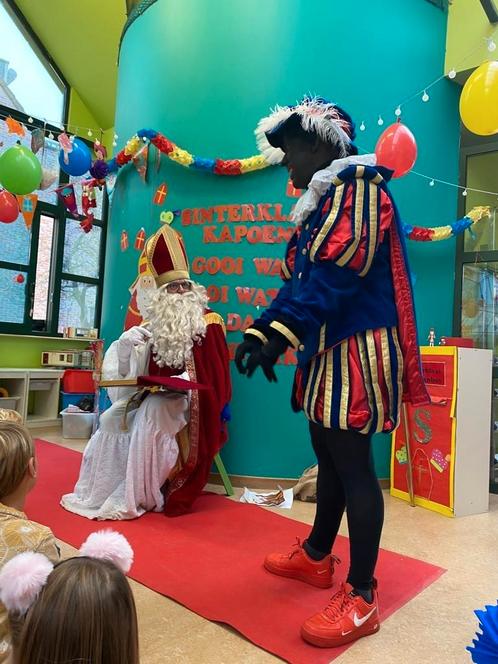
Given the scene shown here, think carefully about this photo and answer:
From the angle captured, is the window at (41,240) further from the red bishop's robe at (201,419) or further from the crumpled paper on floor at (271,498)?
the crumpled paper on floor at (271,498)

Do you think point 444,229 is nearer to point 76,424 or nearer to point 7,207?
point 7,207

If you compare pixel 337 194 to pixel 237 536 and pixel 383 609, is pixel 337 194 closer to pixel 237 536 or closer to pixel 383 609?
pixel 383 609

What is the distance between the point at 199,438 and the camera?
286cm

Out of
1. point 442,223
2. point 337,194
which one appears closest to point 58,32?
point 442,223

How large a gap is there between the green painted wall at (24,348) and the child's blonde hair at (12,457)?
462 centimetres

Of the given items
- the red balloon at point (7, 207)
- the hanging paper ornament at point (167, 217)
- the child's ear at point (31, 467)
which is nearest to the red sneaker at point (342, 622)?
the child's ear at point (31, 467)

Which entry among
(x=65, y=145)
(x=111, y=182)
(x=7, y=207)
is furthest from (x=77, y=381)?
(x=65, y=145)

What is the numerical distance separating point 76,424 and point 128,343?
2593 mm

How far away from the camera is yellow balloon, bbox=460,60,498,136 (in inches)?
104

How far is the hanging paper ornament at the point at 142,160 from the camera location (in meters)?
3.84

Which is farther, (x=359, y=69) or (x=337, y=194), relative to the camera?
(x=359, y=69)

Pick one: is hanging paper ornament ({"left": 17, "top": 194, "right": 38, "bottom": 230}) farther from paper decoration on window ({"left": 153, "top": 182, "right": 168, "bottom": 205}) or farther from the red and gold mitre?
the red and gold mitre

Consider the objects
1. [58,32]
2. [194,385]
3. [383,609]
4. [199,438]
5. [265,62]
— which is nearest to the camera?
[383,609]

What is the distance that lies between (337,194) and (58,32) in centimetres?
587
